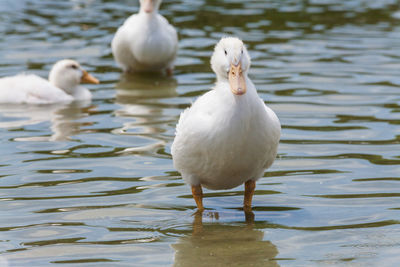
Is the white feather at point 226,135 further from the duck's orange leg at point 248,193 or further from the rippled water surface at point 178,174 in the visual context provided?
the rippled water surface at point 178,174

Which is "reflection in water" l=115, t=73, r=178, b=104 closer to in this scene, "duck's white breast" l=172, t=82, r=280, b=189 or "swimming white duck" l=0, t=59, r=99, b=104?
"swimming white duck" l=0, t=59, r=99, b=104

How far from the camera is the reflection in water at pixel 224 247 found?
5.13 meters

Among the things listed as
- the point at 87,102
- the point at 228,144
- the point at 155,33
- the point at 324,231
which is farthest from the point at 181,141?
the point at 155,33

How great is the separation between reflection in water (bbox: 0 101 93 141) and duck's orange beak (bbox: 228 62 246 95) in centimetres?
348

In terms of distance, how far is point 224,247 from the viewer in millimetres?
5402

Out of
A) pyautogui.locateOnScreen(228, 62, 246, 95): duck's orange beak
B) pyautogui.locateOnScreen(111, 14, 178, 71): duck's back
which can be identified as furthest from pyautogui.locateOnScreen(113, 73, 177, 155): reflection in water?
pyautogui.locateOnScreen(228, 62, 246, 95): duck's orange beak

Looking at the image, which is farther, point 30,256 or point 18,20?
point 18,20

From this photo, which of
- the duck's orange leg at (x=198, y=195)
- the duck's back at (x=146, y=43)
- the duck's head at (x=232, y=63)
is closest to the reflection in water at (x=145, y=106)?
the duck's back at (x=146, y=43)

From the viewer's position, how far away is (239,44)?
5.57 metres

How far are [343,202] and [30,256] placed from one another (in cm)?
256

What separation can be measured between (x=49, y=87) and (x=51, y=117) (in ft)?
2.68

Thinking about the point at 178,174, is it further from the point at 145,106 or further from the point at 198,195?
the point at 145,106

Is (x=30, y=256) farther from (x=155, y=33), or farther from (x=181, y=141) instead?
(x=155, y=33)

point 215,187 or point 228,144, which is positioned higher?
point 228,144
